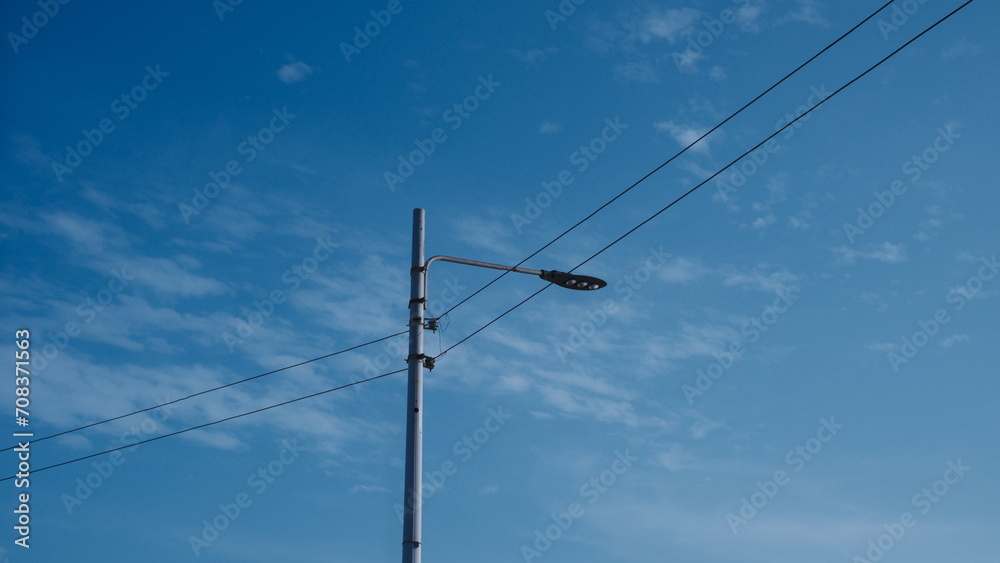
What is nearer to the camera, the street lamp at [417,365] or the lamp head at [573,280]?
the street lamp at [417,365]

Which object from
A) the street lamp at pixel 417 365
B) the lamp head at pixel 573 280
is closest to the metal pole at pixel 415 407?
the street lamp at pixel 417 365

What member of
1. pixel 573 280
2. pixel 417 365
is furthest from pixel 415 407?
pixel 573 280

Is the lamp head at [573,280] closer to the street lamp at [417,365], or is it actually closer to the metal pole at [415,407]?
the street lamp at [417,365]

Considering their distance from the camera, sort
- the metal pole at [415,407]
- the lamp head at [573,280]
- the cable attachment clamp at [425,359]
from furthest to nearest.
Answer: the lamp head at [573,280], the cable attachment clamp at [425,359], the metal pole at [415,407]

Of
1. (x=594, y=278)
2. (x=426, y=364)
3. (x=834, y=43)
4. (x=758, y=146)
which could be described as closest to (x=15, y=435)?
(x=426, y=364)

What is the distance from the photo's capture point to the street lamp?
566 inches

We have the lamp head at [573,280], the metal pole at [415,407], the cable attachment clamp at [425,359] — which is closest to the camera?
the metal pole at [415,407]

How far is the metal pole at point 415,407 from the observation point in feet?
47.0

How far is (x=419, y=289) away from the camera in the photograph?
1620 centimetres

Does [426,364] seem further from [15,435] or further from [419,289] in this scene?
[15,435]

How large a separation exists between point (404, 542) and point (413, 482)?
2.80ft

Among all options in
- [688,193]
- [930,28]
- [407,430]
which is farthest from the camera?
[688,193]

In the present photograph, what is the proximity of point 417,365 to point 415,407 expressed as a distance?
2.13ft

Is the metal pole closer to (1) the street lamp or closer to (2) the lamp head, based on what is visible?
(1) the street lamp
